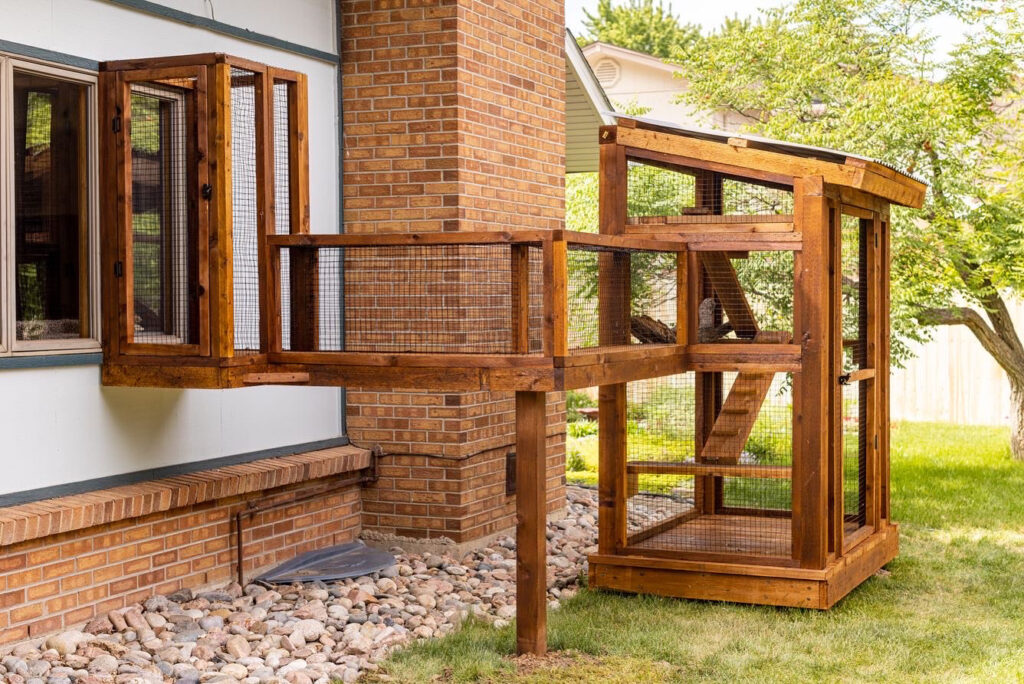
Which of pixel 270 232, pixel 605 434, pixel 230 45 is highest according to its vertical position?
pixel 230 45

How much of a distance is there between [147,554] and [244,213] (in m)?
1.80

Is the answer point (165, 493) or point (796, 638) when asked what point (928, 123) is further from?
point (165, 493)

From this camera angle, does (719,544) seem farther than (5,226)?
Yes

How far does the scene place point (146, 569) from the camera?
6.36 metres

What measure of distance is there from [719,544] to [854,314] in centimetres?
405

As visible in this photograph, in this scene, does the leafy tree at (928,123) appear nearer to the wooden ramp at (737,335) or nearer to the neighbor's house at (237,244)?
the neighbor's house at (237,244)

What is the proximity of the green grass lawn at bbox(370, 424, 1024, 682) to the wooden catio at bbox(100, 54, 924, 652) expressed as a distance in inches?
7.8

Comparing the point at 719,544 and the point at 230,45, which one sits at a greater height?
the point at 230,45

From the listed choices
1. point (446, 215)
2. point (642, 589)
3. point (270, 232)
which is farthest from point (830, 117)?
point (270, 232)

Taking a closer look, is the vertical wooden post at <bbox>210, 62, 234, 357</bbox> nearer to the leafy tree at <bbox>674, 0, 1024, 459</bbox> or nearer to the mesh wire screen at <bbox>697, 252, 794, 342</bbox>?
the mesh wire screen at <bbox>697, 252, 794, 342</bbox>

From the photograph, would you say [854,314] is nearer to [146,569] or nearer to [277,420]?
[277,420]

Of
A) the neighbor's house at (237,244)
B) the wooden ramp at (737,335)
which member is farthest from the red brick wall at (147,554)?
the wooden ramp at (737,335)

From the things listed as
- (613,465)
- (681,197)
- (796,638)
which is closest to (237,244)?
(613,465)

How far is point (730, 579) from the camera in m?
6.77
